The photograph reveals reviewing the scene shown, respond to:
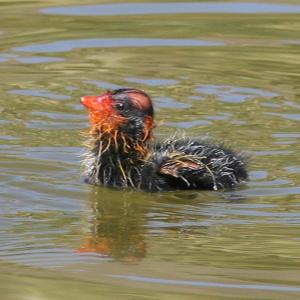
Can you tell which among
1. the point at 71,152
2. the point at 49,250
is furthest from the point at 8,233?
the point at 71,152

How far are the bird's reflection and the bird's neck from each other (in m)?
0.11

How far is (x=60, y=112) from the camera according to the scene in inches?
408

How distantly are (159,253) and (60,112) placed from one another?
3734mm

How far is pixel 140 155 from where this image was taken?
8.44 metres

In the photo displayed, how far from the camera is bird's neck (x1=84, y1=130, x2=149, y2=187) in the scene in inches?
332

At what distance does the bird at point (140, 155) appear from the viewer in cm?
834

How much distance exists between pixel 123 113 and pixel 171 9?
21.7 feet

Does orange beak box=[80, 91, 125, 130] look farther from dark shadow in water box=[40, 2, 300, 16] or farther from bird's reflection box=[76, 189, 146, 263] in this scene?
dark shadow in water box=[40, 2, 300, 16]

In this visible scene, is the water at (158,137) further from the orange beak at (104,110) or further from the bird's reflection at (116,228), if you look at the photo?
the orange beak at (104,110)

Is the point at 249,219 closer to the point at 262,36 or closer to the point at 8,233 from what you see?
the point at 8,233

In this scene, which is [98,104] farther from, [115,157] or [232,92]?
[232,92]

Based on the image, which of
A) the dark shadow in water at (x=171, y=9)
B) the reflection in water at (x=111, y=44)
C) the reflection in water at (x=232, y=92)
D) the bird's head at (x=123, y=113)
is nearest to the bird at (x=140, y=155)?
the bird's head at (x=123, y=113)

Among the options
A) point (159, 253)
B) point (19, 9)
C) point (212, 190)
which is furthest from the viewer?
point (19, 9)

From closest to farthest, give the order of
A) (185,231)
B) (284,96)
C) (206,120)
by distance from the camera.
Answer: (185,231) → (206,120) → (284,96)
